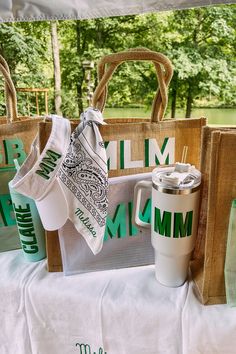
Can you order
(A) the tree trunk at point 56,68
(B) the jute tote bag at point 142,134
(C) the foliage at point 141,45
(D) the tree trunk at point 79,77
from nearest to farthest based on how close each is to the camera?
(B) the jute tote bag at point 142,134 < (C) the foliage at point 141,45 < (A) the tree trunk at point 56,68 < (D) the tree trunk at point 79,77

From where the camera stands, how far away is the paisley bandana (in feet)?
1.69

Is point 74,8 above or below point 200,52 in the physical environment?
below

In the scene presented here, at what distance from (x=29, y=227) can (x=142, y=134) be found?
0.29m

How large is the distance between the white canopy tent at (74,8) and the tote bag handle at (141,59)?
0.24 meters

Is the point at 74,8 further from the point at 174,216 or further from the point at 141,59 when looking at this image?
the point at 174,216

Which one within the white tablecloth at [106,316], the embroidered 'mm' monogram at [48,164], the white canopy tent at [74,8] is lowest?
the white tablecloth at [106,316]

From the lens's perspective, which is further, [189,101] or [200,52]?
[189,101]

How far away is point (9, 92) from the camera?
23.9 inches

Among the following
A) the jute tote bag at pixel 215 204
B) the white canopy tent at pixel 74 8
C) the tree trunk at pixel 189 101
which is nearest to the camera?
the jute tote bag at pixel 215 204

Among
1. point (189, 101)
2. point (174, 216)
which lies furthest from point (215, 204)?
point (189, 101)

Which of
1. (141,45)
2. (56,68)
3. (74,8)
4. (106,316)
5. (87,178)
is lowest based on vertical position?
(106,316)

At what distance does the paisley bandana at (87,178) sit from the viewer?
51 centimetres

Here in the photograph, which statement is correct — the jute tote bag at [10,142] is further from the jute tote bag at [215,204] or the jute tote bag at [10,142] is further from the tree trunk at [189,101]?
the tree trunk at [189,101]

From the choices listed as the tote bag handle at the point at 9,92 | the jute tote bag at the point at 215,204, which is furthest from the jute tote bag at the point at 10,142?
the jute tote bag at the point at 215,204
